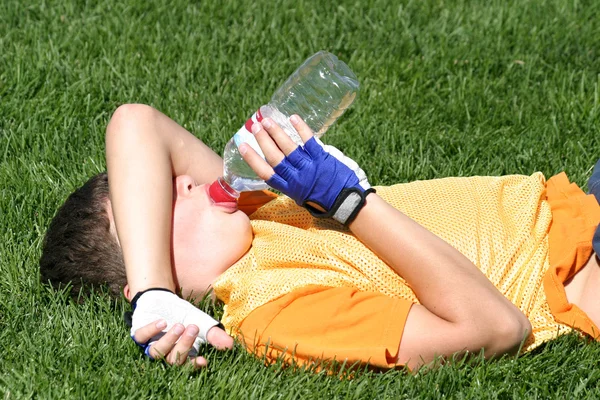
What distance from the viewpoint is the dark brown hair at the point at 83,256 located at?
312cm

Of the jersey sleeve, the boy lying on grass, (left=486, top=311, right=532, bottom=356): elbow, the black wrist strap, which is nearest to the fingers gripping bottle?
the boy lying on grass

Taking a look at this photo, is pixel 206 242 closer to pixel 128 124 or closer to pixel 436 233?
pixel 128 124

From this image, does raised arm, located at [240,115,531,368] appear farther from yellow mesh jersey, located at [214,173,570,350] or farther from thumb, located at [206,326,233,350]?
thumb, located at [206,326,233,350]

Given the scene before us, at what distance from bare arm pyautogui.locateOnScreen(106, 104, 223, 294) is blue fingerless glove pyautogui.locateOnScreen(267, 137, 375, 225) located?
1.61 feet

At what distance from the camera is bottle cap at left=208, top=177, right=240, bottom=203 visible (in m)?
3.15

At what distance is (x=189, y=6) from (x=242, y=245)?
2.67 meters

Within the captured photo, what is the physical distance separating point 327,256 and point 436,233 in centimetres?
41

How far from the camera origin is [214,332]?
9.19 feet

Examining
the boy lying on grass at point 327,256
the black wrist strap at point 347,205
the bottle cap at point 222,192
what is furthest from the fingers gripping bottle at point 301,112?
the black wrist strap at point 347,205

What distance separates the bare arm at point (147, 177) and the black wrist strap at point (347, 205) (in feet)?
1.86

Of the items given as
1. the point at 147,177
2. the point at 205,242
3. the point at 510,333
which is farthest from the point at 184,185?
the point at 510,333

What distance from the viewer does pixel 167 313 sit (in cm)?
281

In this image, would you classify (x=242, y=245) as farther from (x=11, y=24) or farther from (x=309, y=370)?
(x=11, y=24)

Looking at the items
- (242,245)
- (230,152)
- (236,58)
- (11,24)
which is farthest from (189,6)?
(242,245)
